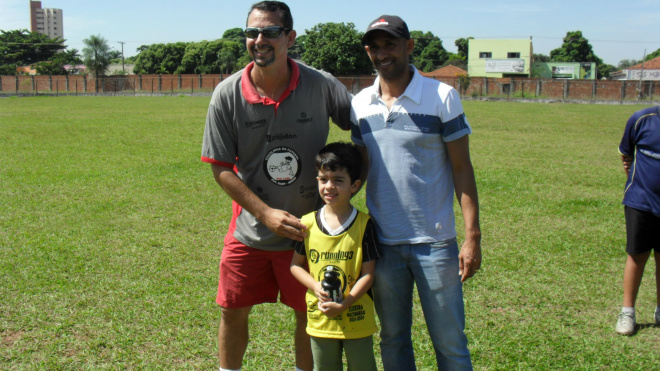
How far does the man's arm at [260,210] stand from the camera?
3119 mm

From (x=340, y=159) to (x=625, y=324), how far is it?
115 inches

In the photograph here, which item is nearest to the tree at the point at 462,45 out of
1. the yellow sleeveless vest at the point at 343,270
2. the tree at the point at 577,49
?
the tree at the point at 577,49

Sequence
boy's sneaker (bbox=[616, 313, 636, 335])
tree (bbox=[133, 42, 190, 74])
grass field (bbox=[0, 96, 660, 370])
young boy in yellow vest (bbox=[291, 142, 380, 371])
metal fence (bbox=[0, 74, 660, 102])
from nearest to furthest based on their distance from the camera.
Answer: young boy in yellow vest (bbox=[291, 142, 380, 371]), grass field (bbox=[0, 96, 660, 370]), boy's sneaker (bbox=[616, 313, 636, 335]), metal fence (bbox=[0, 74, 660, 102]), tree (bbox=[133, 42, 190, 74])

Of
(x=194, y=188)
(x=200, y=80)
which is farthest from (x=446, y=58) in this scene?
(x=194, y=188)

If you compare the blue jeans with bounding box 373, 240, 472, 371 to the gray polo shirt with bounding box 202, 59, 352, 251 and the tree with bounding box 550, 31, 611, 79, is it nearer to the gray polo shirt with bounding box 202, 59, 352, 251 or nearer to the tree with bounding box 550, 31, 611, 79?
the gray polo shirt with bounding box 202, 59, 352, 251

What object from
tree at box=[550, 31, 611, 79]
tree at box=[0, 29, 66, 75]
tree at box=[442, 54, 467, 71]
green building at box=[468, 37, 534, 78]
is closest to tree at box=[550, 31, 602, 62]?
tree at box=[550, 31, 611, 79]

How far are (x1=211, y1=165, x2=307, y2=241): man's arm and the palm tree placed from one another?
75777mm

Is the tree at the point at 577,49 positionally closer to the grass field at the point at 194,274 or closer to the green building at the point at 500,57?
the green building at the point at 500,57

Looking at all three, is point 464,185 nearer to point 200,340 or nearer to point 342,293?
point 342,293

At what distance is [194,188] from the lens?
10.2 metres

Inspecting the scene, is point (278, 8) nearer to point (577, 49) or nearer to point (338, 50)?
point (338, 50)

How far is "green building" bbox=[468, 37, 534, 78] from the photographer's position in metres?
78.6

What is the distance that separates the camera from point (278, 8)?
3.23m

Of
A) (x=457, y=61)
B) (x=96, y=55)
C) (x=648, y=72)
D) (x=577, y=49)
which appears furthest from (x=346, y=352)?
(x=577, y=49)
